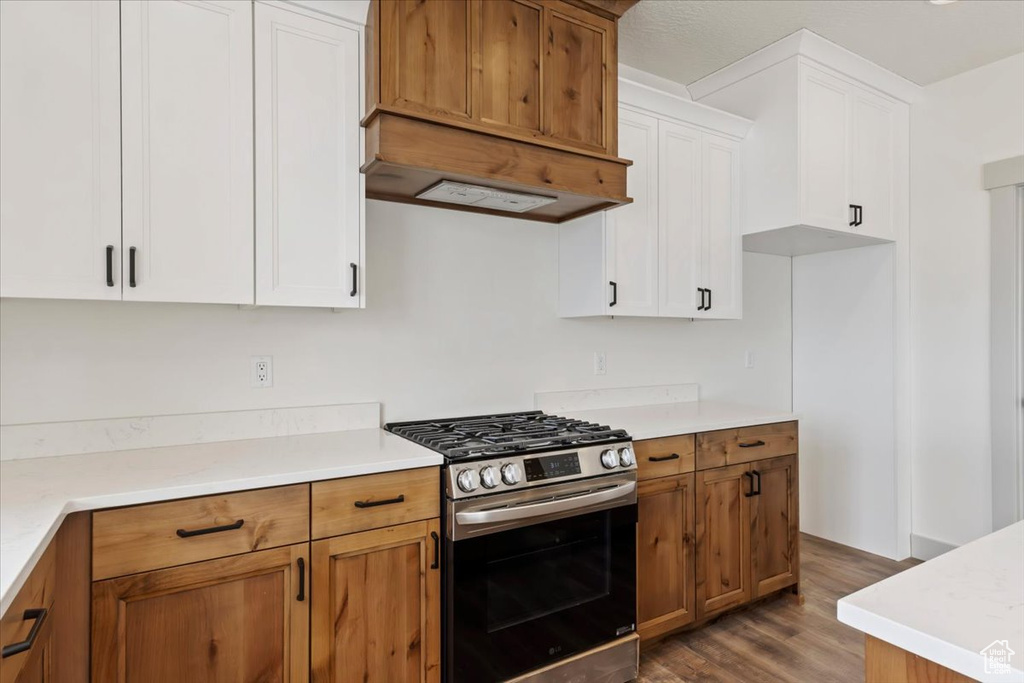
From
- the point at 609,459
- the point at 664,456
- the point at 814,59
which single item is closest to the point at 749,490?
the point at 664,456

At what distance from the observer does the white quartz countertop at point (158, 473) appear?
4.03 feet

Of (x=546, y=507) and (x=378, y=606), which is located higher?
(x=546, y=507)

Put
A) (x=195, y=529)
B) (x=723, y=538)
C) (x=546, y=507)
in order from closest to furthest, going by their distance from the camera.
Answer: (x=195, y=529)
(x=546, y=507)
(x=723, y=538)

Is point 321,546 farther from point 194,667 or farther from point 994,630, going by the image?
A: point 994,630

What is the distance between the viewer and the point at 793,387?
3.97 meters

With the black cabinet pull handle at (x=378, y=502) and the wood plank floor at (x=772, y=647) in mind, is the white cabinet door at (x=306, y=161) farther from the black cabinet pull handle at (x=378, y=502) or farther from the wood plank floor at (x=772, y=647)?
the wood plank floor at (x=772, y=647)

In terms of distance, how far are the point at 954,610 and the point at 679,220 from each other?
2.24m

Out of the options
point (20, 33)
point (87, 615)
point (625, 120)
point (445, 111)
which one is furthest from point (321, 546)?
point (625, 120)

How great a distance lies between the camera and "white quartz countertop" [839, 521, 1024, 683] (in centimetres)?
78

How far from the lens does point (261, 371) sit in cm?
220

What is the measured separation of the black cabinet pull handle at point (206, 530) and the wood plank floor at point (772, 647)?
1646 mm

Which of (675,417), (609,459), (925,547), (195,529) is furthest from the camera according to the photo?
(925,547)

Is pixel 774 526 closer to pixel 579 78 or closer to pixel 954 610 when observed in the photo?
pixel 954 610

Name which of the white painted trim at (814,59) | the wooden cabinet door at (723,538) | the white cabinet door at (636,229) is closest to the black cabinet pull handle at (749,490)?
the wooden cabinet door at (723,538)
